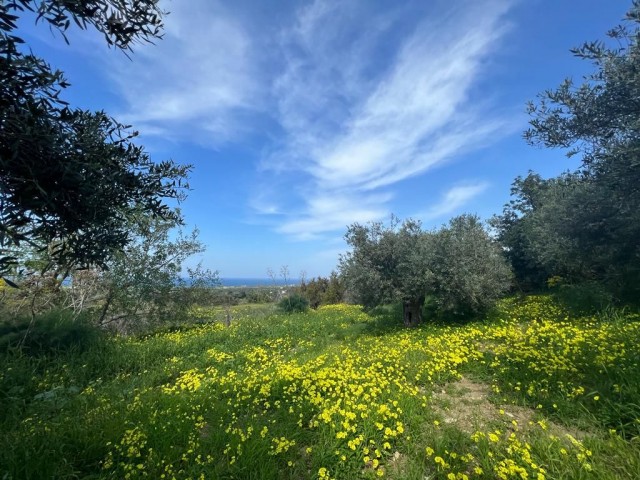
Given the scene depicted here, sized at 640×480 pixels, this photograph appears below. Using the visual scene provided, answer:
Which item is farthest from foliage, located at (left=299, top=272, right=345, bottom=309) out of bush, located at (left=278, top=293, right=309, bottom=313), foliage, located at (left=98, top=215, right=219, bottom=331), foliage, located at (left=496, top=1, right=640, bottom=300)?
foliage, located at (left=496, top=1, right=640, bottom=300)

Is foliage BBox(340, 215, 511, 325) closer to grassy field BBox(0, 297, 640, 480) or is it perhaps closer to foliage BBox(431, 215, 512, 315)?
foliage BBox(431, 215, 512, 315)

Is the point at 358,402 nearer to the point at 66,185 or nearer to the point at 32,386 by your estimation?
the point at 66,185

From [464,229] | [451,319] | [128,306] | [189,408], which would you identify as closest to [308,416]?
[189,408]

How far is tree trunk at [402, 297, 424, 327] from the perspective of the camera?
13781mm

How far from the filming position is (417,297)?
13352 mm

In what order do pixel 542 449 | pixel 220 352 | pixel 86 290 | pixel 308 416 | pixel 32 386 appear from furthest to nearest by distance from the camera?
pixel 86 290 < pixel 220 352 < pixel 32 386 < pixel 308 416 < pixel 542 449

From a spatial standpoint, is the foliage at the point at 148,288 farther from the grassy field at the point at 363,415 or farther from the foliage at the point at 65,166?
the foliage at the point at 65,166

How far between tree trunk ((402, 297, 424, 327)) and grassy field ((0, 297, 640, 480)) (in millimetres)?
3898

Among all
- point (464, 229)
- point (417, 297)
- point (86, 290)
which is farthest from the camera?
point (86, 290)

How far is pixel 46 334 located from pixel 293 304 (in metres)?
15.9

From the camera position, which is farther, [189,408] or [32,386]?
[32,386]

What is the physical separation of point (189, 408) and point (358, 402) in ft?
11.4

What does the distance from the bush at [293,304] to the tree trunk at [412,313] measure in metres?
11.8

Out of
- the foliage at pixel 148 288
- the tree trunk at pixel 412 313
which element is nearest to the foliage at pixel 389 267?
the tree trunk at pixel 412 313
